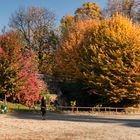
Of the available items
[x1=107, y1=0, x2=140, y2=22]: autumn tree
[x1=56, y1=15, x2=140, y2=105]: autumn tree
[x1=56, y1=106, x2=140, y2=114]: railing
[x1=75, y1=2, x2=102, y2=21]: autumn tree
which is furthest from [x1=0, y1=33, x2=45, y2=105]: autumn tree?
[x1=75, y1=2, x2=102, y2=21]: autumn tree

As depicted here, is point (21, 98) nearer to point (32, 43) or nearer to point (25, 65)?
Answer: point (25, 65)

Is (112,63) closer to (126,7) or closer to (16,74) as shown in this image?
(16,74)

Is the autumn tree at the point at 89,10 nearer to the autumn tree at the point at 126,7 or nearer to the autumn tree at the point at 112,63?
the autumn tree at the point at 126,7

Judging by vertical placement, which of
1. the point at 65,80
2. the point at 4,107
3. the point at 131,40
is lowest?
A: the point at 4,107

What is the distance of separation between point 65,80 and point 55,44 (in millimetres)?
22027

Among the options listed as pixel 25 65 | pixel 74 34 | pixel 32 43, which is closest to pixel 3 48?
pixel 25 65

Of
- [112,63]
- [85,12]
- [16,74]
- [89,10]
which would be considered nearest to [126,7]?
[89,10]

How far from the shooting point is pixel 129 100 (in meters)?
50.7

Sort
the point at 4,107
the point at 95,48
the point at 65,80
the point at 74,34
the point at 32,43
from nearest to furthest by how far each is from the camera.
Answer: the point at 4,107
the point at 95,48
the point at 65,80
the point at 74,34
the point at 32,43

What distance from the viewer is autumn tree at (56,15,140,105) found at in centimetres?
4819

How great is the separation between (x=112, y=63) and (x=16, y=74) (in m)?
10.3

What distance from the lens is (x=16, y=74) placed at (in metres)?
45.8

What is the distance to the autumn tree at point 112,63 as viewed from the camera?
48.2m

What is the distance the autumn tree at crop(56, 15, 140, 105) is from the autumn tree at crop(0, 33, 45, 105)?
604 cm
